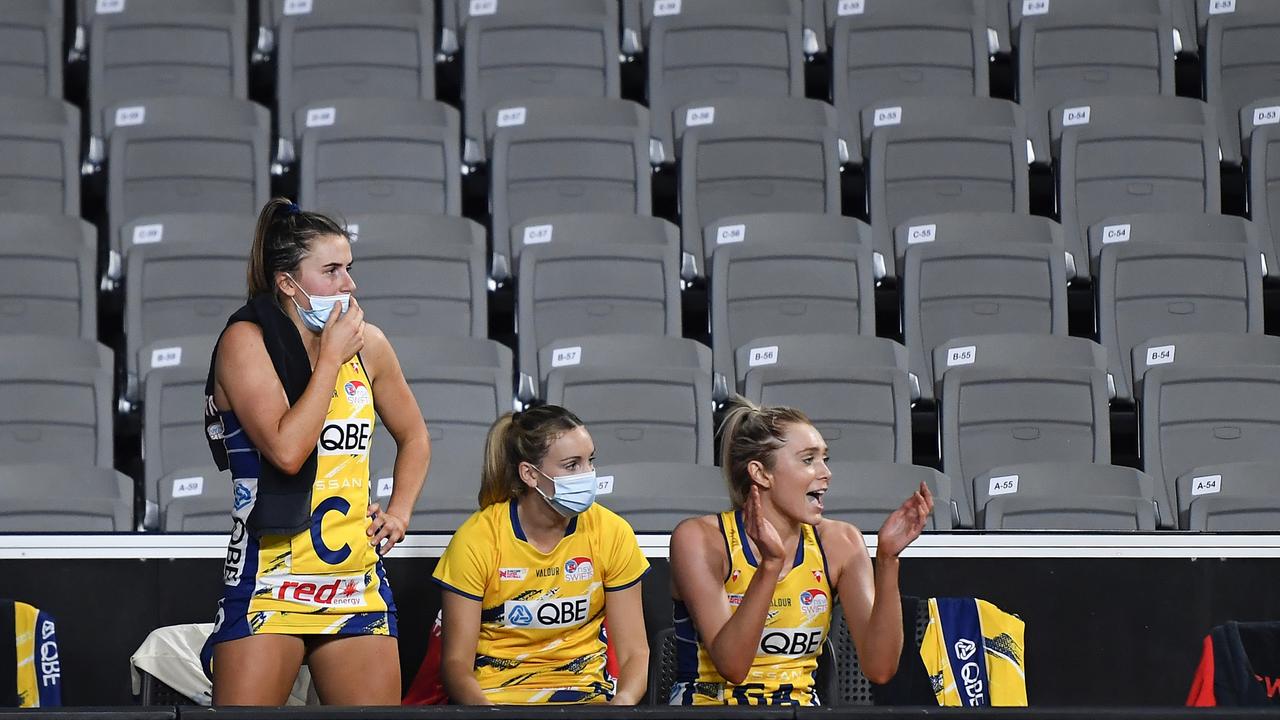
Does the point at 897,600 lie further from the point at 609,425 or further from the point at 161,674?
the point at 609,425

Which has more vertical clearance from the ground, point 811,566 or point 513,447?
point 513,447

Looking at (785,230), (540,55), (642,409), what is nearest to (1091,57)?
(785,230)

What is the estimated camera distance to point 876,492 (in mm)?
4164

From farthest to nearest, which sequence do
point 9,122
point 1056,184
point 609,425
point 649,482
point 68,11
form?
point 68,11 < point 1056,184 < point 9,122 < point 609,425 < point 649,482

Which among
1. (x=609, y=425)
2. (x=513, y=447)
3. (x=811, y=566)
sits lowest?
(x=609, y=425)

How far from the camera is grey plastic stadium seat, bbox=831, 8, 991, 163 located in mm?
6320

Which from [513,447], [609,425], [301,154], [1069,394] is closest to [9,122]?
[301,154]

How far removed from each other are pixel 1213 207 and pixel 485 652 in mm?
3913

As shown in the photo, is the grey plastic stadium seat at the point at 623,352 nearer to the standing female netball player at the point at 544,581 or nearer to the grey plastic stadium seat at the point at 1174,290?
the grey plastic stadium seat at the point at 1174,290

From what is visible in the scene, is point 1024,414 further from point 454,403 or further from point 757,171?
point 454,403

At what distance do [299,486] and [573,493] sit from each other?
63 centimetres

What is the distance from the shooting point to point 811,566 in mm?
3059

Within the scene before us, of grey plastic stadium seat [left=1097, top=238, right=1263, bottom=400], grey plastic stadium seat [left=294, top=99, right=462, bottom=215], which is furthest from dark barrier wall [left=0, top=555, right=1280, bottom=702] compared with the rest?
grey plastic stadium seat [left=294, top=99, right=462, bottom=215]

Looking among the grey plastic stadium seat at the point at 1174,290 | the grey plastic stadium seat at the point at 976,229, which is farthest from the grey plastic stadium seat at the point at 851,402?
the grey plastic stadium seat at the point at 1174,290
